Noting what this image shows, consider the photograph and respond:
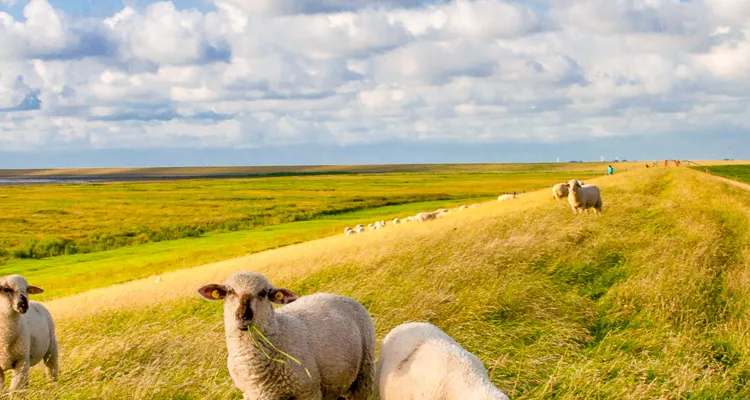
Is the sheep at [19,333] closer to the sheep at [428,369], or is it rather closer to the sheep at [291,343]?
the sheep at [291,343]

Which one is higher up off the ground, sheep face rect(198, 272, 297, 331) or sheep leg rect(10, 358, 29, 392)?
sheep face rect(198, 272, 297, 331)

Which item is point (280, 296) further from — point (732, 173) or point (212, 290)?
point (732, 173)

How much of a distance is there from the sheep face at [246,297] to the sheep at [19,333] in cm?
533

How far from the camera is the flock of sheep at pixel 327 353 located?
22.5 ft

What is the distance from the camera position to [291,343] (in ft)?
24.9

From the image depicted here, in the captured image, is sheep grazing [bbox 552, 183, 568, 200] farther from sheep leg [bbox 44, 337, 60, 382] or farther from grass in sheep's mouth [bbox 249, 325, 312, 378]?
grass in sheep's mouth [bbox 249, 325, 312, 378]

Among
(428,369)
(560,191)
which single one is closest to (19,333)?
(428,369)

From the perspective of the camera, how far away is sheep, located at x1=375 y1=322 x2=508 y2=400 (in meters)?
6.61

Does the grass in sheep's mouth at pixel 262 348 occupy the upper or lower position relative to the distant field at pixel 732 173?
upper

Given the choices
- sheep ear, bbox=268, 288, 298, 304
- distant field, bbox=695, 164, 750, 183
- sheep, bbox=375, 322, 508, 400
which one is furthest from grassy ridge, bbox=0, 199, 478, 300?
distant field, bbox=695, 164, 750, 183

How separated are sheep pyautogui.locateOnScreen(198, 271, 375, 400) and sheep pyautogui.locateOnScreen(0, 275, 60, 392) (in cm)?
520

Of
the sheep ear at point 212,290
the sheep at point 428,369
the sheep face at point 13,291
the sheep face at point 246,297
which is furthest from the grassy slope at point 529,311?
the sheep ear at point 212,290

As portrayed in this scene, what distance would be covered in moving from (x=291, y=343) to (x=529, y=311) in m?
7.07

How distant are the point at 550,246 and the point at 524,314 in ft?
18.1
